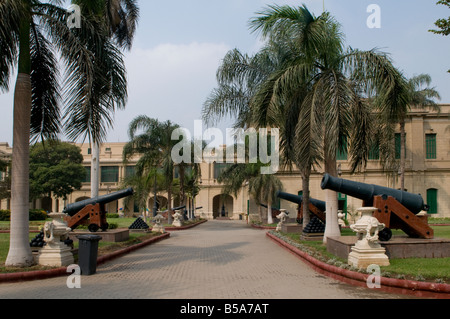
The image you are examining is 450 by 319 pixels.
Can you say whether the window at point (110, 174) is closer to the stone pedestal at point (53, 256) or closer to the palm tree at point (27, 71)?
the palm tree at point (27, 71)

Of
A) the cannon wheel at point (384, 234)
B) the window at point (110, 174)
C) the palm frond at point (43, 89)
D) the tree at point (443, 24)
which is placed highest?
the tree at point (443, 24)

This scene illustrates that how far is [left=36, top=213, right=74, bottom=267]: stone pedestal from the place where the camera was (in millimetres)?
9039

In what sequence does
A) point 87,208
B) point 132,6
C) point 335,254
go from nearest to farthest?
1. point 335,254
2. point 87,208
3. point 132,6

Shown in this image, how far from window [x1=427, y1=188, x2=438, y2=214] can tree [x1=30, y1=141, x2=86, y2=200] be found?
38.2 m

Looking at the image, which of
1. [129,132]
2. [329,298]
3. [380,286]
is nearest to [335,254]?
[380,286]

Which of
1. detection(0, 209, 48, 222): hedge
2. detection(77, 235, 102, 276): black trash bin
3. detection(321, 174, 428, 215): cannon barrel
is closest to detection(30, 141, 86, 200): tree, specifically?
detection(0, 209, 48, 222): hedge

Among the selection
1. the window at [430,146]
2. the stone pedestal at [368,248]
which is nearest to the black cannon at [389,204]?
the stone pedestal at [368,248]

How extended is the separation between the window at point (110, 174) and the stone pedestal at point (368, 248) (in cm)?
5256

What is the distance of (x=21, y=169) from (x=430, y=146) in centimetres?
3509

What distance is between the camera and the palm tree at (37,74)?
884cm

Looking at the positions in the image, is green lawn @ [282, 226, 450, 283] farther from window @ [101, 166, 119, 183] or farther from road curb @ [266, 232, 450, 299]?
window @ [101, 166, 119, 183]
